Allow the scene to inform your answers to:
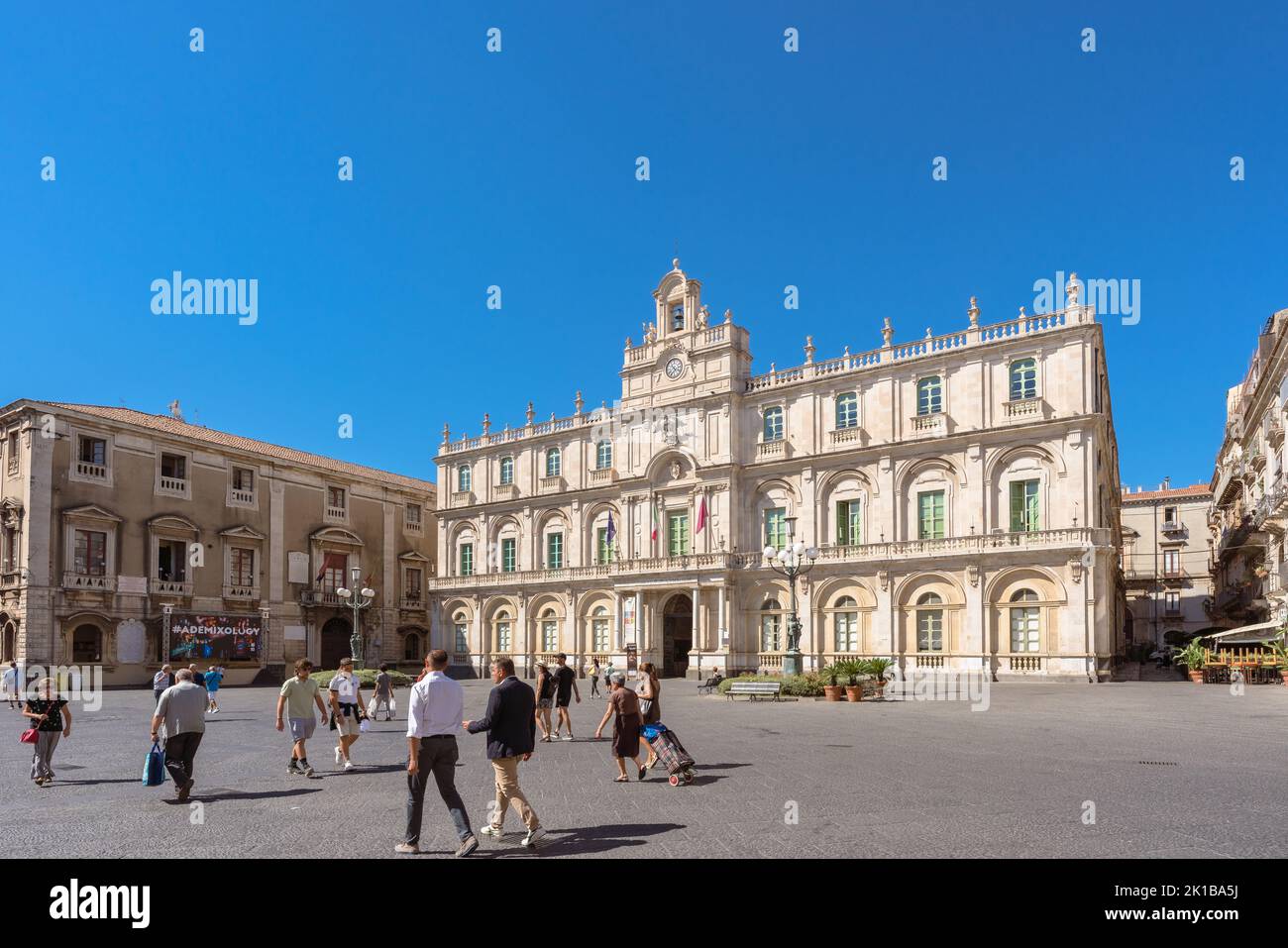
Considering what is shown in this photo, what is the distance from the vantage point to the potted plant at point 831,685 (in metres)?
25.9

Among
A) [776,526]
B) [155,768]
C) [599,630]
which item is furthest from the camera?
[599,630]

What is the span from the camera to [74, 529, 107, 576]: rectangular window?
1645 inches

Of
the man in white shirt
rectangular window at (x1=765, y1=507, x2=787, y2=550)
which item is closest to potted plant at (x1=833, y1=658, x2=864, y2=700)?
rectangular window at (x1=765, y1=507, x2=787, y2=550)

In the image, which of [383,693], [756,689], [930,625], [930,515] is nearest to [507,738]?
[383,693]

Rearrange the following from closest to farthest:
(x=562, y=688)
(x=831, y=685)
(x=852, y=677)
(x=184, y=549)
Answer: (x=562, y=688), (x=831, y=685), (x=852, y=677), (x=184, y=549)

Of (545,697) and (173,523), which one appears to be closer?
(545,697)

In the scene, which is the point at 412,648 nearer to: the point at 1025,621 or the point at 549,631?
the point at 549,631

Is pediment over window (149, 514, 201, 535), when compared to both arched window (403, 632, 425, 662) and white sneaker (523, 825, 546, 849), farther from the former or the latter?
white sneaker (523, 825, 546, 849)

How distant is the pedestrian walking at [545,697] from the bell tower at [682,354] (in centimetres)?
2813

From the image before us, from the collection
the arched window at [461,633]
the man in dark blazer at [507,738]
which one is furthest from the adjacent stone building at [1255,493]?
the arched window at [461,633]

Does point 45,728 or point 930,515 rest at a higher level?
point 930,515

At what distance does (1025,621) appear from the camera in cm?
3584

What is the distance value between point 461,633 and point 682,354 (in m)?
20.0

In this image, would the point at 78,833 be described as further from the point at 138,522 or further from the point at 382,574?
the point at 382,574
